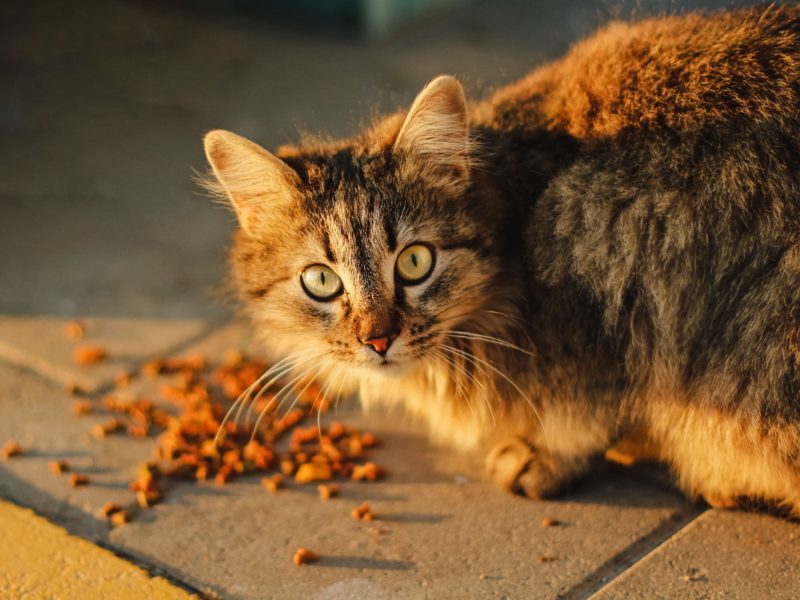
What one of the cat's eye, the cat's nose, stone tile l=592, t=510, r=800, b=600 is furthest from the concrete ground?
the cat's eye

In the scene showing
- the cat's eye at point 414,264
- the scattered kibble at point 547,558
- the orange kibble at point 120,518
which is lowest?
the scattered kibble at point 547,558

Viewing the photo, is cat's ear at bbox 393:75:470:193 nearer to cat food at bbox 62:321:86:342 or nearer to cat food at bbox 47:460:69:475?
cat food at bbox 47:460:69:475

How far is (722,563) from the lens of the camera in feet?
7.65

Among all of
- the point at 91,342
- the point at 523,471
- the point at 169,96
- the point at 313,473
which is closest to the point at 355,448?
the point at 313,473

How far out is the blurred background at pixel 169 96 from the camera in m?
3.82

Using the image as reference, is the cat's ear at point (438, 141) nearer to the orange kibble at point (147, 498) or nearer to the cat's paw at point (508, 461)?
the cat's paw at point (508, 461)

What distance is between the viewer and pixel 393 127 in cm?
259

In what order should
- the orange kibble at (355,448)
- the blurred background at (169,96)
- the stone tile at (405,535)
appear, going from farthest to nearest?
the blurred background at (169,96)
the orange kibble at (355,448)
the stone tile at (405,535)

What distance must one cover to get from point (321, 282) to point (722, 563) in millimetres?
1215

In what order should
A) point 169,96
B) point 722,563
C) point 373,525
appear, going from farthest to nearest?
point 169,96 → point 373,525 → point 722,563

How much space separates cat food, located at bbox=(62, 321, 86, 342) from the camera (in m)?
3.47

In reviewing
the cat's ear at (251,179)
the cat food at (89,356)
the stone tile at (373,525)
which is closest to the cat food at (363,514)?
the stone tile at (373,525)

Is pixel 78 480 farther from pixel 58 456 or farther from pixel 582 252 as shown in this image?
pixel 582 252

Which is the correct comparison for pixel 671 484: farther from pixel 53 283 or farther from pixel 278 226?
pixel 53 283
